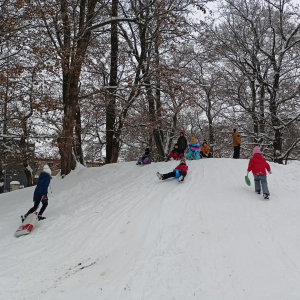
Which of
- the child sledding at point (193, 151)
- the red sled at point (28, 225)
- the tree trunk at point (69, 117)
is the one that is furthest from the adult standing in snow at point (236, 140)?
the red sled at point (28, 225)

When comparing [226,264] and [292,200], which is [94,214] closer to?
[226,264]

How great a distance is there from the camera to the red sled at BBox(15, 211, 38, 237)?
7.48 metres

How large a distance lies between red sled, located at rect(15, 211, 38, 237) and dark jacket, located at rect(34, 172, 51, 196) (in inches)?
30.6

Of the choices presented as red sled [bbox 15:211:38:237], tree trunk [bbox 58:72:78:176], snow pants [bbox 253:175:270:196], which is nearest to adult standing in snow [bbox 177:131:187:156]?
tree trunk [bbox 58:72:78:176]

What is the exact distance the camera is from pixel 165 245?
19.5ft

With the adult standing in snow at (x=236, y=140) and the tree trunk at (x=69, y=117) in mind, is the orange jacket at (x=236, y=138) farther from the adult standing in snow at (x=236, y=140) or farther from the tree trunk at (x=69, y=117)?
the tree trunk at (x=69, y=117)

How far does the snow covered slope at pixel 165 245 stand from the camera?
4.74 meters

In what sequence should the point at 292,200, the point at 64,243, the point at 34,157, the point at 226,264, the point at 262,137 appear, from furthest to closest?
the point at 34,157
the point at 262,137
the point at 292,200
the point at 64,243
the point at 226,264

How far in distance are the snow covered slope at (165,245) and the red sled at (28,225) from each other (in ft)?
0.75

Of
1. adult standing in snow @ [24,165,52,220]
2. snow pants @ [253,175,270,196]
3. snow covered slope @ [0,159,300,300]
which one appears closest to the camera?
snow covered slope @ [0,159,300,300]

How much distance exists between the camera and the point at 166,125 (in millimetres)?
21984

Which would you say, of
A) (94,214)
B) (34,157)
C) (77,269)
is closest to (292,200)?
(94,214)

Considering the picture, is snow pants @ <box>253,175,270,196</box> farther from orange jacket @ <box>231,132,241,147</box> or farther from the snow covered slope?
orange jacket @ <box>231,132,241,147</box>

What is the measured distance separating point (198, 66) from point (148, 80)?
32.3 feet
